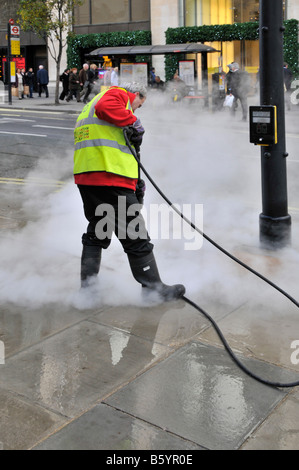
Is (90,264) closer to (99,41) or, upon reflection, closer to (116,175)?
(116,175)

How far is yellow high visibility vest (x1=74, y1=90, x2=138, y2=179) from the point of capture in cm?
380

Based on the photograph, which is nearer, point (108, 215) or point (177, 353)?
point (177, 353)

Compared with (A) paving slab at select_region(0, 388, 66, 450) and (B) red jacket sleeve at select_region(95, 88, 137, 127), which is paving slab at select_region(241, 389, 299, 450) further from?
(B) red jacket sleeve at select_region(95, 88, 137, 127)

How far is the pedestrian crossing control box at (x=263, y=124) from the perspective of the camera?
4805mm

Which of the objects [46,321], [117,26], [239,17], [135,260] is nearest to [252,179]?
[135,260]

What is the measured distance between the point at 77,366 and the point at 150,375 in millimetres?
397

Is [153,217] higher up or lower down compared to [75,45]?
lower down

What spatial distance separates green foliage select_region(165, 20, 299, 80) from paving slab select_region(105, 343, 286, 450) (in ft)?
65.3

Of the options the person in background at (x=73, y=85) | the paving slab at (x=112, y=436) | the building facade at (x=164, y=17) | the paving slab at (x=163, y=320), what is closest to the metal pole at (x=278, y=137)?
the paving slab at (x=163, y=320)

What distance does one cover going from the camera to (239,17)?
24359mm

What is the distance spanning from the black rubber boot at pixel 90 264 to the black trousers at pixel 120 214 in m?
0.21

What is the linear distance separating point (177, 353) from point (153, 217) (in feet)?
9.80

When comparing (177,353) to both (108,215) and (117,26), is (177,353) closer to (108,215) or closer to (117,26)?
(108,215)

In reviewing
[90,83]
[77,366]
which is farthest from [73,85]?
[77,366]
